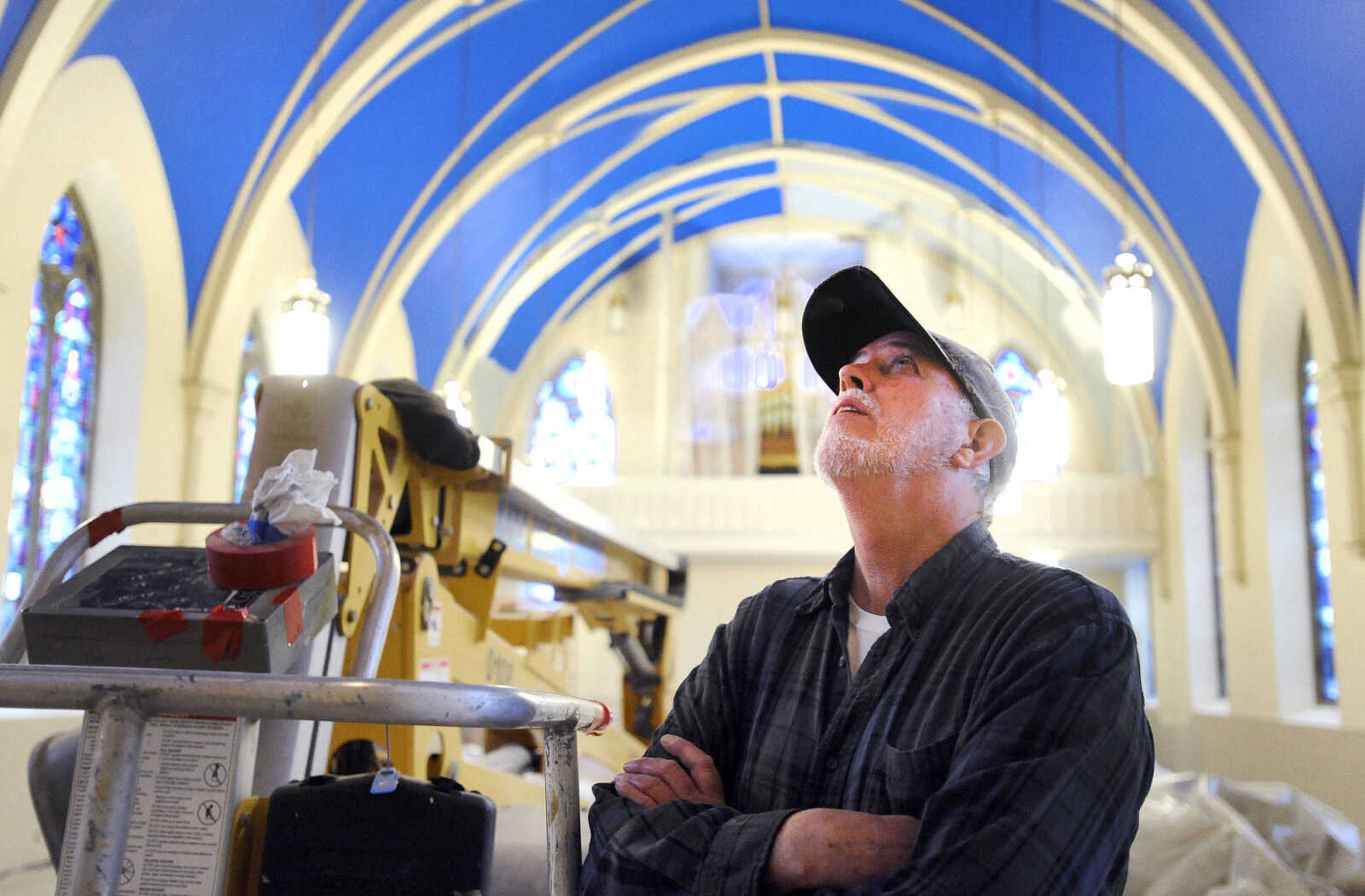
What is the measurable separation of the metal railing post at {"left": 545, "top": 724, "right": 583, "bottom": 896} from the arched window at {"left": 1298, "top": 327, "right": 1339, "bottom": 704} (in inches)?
430

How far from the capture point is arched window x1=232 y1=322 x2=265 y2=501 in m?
10.4

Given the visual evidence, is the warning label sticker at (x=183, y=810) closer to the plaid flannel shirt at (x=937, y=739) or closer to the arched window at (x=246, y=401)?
the plaid flannel shirt at (x=937, y=739)

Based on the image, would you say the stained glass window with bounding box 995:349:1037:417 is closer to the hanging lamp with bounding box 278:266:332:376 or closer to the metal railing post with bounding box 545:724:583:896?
the hanging lamp with bounding box 278:266:332:376

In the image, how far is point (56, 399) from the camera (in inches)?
334

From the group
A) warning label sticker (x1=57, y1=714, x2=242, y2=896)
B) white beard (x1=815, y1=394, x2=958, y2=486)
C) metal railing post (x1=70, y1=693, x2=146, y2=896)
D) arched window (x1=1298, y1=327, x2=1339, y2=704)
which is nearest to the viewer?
metal railing post (x1=70, y1=693, x2=146, y2=896)

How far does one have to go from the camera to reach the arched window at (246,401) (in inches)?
410

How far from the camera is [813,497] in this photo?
15.2m

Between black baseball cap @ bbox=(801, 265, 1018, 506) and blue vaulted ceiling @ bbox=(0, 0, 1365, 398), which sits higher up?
blue vaulted ceiling @ bbox=(0, 0, 1365, 398)

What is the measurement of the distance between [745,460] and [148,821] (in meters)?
15.9

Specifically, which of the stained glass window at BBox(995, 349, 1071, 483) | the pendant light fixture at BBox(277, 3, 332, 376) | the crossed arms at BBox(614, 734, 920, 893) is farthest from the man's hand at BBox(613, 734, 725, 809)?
the stained glass window at BBox(995, 349, 1071, 483)

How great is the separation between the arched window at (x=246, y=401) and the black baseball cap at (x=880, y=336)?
8769 mm

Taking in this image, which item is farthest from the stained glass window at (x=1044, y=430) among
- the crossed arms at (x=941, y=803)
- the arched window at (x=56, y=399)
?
the crossed arms at (x=941, y=803)

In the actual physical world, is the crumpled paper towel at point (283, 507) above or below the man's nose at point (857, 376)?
below

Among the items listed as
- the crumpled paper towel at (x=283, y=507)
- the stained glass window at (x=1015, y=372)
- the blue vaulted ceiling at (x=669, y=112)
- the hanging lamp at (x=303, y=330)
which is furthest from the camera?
the stained glass window at (x=1015, y=372)
